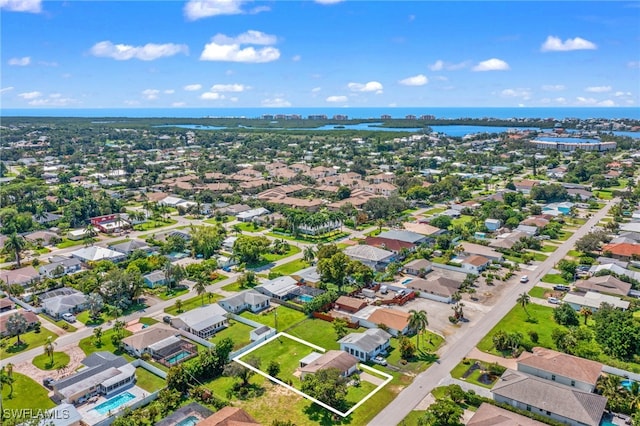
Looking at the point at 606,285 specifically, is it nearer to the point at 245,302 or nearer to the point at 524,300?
the point at 524,300

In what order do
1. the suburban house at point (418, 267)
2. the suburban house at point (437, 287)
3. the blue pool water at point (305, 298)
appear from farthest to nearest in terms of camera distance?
the suburban house at point (418, 267) < the blue pool water at point (305, 298) < the suburban house at point (437, 287)

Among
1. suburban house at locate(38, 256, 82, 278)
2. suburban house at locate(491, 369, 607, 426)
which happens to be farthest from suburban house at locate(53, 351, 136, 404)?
suburban house at locate(491, 369, 607, 426)

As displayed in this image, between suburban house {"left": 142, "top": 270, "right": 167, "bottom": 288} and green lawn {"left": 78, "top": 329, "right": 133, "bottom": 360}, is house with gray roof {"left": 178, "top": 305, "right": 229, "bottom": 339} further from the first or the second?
suburban house {"left": 142, "top": 270, "right": 167, "bottom": 288}

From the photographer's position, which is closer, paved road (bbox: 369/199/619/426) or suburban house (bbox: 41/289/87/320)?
paved road (bbox: 369/199/619/426)

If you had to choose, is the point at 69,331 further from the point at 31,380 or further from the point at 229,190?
the point at 229,190

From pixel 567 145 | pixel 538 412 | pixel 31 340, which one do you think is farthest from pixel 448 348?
pixel 567 145

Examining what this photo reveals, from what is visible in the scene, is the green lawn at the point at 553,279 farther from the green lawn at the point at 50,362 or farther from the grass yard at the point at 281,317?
the green lawn at the point at 50,362

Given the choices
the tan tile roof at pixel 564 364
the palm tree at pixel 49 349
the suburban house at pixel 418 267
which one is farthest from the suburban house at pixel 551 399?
the palm tree at pixel 49 349
